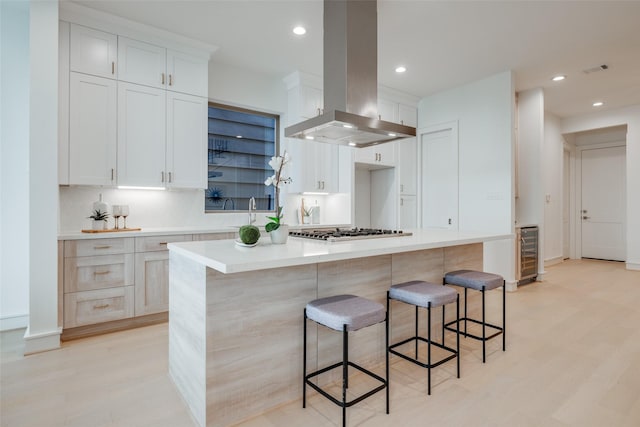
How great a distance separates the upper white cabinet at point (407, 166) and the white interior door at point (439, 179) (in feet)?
0.47

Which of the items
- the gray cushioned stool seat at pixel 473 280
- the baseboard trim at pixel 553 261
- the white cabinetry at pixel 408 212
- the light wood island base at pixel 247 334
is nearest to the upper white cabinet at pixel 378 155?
the white cabinetry at pixel 408 212

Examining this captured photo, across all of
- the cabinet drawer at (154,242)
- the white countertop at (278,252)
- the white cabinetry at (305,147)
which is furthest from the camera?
the white cabinetry at (305,147)

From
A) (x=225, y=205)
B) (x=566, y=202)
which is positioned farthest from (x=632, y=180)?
(x=225, y=205)

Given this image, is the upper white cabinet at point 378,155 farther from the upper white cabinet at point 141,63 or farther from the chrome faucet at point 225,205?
the upper white cabinet at point 141,63

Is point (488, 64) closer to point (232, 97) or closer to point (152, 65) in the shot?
point (232, 97)

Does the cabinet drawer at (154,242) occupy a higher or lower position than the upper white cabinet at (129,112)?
lower

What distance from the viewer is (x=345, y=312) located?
1.78m

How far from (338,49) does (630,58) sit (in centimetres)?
399

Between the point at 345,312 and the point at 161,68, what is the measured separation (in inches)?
126

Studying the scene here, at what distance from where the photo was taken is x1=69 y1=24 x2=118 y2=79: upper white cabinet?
10.1 ft

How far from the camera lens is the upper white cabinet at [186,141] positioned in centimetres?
363

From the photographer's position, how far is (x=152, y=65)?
3.49 m

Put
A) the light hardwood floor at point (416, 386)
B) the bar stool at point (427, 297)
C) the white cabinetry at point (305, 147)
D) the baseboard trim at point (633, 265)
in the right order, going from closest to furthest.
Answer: the light hardwood floor at point (416, 386) → the bar stool at point (427, 297) → the white cabinetry at point (305, 147) → the baseboard trim at point (633, 265)

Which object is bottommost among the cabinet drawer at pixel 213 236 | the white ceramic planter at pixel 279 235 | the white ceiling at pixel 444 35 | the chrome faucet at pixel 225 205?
the cabinet drawer at pixel 213 236
